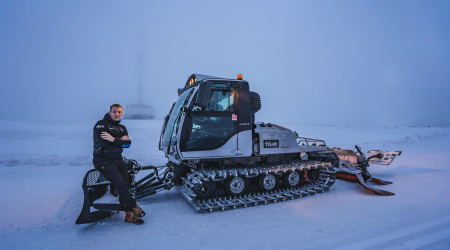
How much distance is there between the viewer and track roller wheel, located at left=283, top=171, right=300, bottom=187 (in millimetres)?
5523

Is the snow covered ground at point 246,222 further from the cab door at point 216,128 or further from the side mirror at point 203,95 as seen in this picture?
the side mirror at point 203,95

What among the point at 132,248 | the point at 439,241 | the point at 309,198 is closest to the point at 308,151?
the point at 309,198

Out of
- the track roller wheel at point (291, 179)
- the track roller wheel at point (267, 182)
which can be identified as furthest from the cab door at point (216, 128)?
the track roller wheel at point (291, 179)

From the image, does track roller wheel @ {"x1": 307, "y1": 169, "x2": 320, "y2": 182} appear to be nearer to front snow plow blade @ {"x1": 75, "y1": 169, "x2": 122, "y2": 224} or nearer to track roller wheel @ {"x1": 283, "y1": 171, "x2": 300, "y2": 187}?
track roller wheel @ {"x1": 283, "y1": 171, "x2": 300, "y2": 187}

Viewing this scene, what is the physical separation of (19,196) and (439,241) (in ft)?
28.1

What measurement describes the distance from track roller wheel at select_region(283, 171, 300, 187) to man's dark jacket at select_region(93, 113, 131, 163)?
3.80 metres

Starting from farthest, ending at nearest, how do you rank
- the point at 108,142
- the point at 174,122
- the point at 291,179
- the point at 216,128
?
1. the point at 291,179
2. the point at 174,122
3. the point at 216,128
4. the point at 108,142

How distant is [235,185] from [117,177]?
2522mm

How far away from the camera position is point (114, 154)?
12.9 feet

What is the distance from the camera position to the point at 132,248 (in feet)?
10.4

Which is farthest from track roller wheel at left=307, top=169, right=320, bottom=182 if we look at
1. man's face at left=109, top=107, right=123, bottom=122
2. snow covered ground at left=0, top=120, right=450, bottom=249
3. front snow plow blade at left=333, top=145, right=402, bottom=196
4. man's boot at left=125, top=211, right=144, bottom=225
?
man's face at left=109, top=107, right=123, bottom=122

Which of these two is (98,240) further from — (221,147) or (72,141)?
(72,141)

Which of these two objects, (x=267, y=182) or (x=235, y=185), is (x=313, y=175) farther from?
(x=235, y=185)

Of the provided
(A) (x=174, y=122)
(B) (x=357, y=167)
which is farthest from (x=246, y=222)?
(B) (x=357, y=167)
